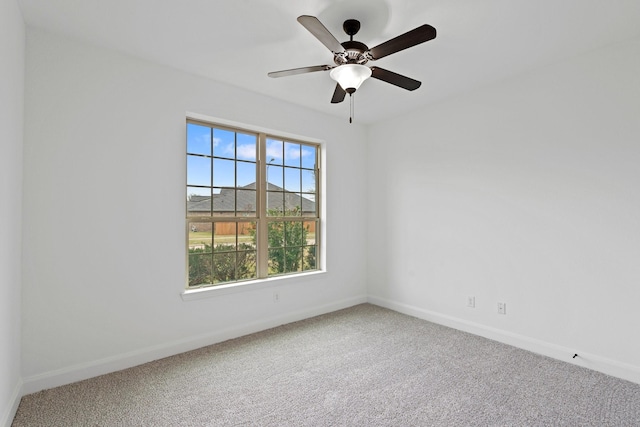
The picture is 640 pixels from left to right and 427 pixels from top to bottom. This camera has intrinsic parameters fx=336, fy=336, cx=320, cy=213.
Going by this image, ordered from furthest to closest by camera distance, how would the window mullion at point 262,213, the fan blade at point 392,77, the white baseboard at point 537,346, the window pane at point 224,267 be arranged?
the window mullion at point 262,213, the window pane at point 224,267, the white baseboard at point 537,346, the fan blade at point 392,77

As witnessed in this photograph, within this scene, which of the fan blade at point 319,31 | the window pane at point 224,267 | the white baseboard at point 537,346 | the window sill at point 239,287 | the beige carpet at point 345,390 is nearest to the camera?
the fan blade at point 319,31

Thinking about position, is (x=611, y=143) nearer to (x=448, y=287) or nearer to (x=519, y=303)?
(x=519, y=303)

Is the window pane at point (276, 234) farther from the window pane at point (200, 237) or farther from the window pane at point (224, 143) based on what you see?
the window pane at point (224, 143)

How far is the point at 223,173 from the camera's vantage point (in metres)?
3.49

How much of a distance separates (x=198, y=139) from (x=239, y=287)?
1.54 m

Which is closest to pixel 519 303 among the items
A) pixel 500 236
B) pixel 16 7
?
pixel 500 236

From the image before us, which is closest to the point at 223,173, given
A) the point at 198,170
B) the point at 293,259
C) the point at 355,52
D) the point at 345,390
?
the point at 198,170

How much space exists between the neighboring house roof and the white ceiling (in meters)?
1.15

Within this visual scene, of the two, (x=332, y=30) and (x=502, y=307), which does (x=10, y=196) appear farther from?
(x=502, y=307)

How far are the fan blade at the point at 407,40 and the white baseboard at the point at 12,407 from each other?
306 cm

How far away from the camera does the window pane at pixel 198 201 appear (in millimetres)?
3271

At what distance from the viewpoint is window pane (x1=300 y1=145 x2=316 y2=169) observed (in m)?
4.20

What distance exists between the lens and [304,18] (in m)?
1.78

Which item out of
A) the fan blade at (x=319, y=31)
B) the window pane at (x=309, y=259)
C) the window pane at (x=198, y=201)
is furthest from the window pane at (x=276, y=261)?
the fan blade at (x=319, y=31)
